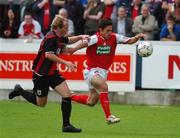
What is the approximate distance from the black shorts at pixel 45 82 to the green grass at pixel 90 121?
66 cm

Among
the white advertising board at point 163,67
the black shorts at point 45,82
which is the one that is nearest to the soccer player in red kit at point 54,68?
the black shorts at point 45,82

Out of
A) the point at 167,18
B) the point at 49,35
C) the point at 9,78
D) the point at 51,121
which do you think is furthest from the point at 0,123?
the point at 167,18

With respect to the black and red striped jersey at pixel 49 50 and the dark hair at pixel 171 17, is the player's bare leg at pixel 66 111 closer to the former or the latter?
the black and red striped jersey at pixel 49 50

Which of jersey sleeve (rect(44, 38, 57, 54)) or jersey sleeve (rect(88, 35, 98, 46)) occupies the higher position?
jersey sleeve (rect(44, 38, 57, 54))

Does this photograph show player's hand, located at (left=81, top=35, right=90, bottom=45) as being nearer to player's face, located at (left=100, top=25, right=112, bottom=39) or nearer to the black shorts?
player's face, located at (left=100, top=25, right=112, bottom=39)

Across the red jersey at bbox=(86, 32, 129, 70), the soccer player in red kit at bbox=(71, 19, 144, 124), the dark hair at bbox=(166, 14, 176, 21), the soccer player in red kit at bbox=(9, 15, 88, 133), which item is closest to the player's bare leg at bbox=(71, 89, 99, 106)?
the soccer player in red kit at bbox=(71, 19, 144, 124)

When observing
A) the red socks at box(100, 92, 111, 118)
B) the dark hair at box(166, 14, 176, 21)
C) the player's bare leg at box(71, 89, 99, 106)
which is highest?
the dark hair at box(166, 14, 176, 21)

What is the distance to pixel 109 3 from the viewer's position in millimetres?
21734

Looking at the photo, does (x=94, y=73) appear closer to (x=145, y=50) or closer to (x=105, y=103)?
(x=105, y=103)

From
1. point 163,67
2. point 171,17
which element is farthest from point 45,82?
point 171,17

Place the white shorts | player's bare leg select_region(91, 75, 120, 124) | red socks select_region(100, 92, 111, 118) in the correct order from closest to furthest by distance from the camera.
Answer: player's bare leg select_region(91, 75, 120, 124), red socks select_region(100, 92, 111, 118), the white shorts

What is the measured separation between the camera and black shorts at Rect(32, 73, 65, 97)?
45.7 ft

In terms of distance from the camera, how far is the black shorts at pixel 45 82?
13930 mm

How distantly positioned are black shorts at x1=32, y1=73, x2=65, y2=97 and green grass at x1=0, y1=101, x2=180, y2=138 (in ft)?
2.17
